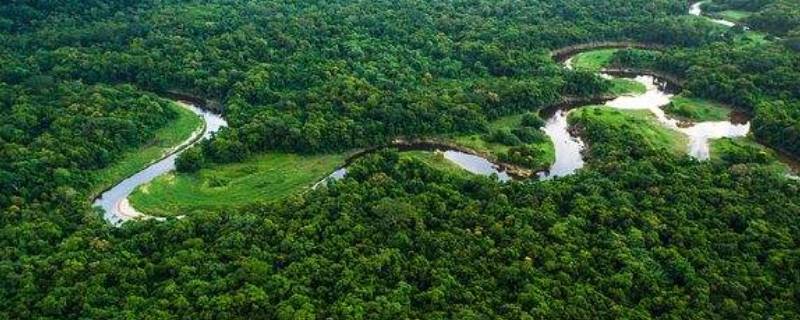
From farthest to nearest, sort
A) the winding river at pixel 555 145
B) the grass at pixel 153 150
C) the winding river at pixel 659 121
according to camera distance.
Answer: the winding river at pixel 659 121
the grass at pixel 153 150
the winding river at pixel 555 145

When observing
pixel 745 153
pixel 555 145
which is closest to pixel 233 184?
pixel 555 145

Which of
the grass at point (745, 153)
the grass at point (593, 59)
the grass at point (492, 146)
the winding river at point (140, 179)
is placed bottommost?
the winding river at point (140, 179)

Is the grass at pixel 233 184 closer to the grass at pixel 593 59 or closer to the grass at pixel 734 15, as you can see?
the grass at pixel 593 59

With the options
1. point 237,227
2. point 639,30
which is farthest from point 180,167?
point 639,30

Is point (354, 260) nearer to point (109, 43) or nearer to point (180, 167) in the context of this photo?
point (180, 167)

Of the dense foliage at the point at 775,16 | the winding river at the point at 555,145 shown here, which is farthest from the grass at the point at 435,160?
the dense foliage at the point at 775,16

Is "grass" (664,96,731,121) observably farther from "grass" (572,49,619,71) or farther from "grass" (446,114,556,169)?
"grass" (446,114,556,169)
